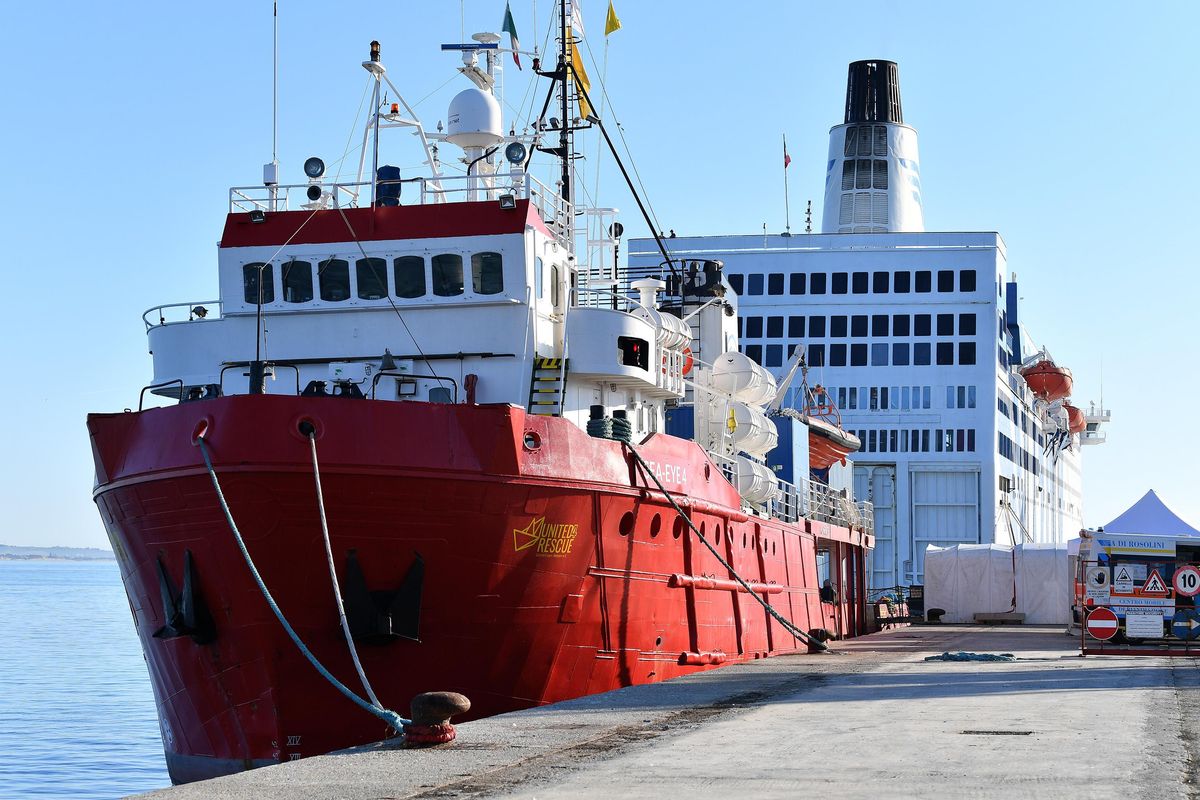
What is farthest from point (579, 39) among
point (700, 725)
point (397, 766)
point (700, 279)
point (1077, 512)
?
point (1077, 512)

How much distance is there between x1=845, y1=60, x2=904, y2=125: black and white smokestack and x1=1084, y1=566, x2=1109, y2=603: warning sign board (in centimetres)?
4712

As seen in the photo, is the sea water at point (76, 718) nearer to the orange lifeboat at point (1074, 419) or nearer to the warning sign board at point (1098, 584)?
the warning sign board at point (1098, 584)

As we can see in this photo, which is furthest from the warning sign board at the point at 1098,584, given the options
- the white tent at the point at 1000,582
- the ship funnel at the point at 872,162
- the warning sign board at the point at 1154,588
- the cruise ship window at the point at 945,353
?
the ship funnel at the point at 872,162

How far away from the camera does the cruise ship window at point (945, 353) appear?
60656 millimetres

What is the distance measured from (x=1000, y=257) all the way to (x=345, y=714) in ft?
174

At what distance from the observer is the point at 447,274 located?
1684 cm

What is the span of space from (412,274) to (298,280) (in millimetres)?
1424

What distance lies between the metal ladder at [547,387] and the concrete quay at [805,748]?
12.1 feet

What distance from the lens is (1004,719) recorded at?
443 inches

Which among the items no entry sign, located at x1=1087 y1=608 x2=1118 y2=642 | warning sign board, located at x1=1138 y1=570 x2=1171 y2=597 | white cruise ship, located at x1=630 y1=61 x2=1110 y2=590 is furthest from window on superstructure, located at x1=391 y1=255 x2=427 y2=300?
white cruise ship, located at x1=630 y1=61 x2=1110 y2=590

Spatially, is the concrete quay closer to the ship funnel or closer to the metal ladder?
the metal ladder

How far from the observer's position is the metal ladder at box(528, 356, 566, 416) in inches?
661

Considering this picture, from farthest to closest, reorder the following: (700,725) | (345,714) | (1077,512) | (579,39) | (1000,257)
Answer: (1077,512), (1000,257), (579,39), (345,714), (700,725)

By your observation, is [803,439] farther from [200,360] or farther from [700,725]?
[700,725]
